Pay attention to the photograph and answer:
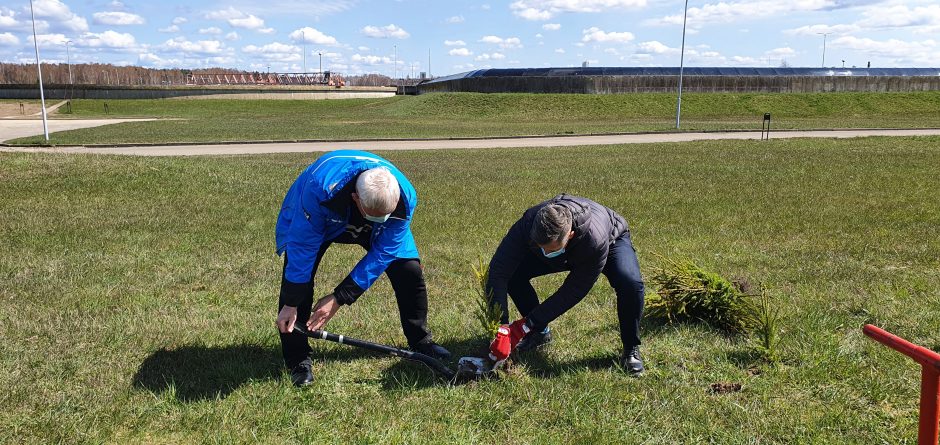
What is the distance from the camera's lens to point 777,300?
6262 mm

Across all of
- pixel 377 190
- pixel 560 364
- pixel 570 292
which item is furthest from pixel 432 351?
pixel 377 190

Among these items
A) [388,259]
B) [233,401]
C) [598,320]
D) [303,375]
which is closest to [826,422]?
[598,320]

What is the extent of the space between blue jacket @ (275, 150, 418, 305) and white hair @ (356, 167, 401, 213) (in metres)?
0.25

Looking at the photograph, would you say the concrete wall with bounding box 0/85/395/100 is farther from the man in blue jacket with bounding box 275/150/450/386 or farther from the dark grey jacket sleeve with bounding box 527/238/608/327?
the dark grey jacket sleeve with bounding box 527/238/608/327

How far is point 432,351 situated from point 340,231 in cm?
120

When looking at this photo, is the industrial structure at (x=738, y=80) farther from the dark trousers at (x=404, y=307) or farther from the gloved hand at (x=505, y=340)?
the gloved hand at (x=505, y=340)

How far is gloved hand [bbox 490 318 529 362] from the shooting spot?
441 centimetres

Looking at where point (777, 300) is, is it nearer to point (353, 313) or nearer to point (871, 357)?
point (871, 357)

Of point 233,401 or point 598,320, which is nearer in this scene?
point 233,401

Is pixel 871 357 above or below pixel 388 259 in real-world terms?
below

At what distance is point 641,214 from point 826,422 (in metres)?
7.15

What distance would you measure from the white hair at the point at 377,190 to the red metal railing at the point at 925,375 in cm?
237

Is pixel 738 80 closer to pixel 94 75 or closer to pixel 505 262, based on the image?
pixel 505 262

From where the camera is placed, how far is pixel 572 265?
4.62 metres
